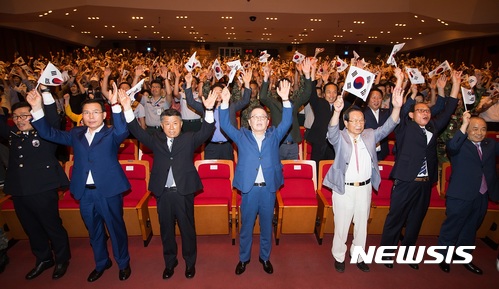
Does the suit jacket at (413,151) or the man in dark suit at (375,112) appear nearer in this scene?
the suit jacket at (413,151)

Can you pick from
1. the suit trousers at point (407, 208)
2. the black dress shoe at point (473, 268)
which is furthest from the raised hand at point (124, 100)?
the black dress shoe at point (473, 268)

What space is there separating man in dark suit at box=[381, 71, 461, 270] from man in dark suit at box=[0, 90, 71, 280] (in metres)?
3.61

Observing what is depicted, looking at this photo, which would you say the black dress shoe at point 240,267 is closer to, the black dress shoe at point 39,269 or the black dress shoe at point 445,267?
the black dress shoe at point 39,269

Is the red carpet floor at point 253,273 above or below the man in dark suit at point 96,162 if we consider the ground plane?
below

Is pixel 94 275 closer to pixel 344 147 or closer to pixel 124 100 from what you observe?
pixel 124 100

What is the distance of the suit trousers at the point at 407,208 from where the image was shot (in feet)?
11.0

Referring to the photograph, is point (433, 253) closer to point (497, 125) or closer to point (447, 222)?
point (447, 222)

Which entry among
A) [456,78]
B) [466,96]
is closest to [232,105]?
[456,78]

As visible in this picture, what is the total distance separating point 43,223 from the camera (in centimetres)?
325

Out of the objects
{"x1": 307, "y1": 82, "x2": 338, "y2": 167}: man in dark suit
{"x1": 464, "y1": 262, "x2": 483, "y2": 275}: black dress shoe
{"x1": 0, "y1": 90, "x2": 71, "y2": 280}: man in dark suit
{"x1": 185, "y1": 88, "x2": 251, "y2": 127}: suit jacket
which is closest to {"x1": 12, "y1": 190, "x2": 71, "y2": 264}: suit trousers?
{"x1": 0, "y1": 90, "x2": 71, "y2": 280}: man in dark suit

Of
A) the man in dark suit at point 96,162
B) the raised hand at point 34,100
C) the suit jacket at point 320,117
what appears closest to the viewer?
the raised hand at point 34,100

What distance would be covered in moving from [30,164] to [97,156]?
2.43 ft

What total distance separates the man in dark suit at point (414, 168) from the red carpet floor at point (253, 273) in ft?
0.94

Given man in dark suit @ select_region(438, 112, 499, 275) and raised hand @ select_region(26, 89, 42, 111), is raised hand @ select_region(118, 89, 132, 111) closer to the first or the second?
raised hand @ select_region(26, 89, 42, 111)
